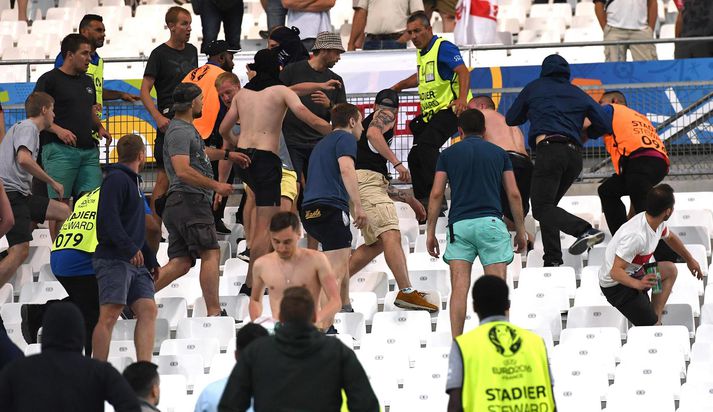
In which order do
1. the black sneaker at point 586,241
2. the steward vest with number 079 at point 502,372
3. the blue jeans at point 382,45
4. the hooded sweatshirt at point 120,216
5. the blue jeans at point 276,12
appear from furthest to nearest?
1. the blue jeans at point 276,12
2. the blue jeans at point 382,45
3. the black sneaker at point 586,241
4. the hooded sweatshirt at point 120,216
5. the steward vest with number 079 at point 502,372

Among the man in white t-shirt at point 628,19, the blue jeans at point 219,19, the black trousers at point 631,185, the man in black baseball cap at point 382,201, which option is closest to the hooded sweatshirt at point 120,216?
the man in black baseball cap at point 382,201

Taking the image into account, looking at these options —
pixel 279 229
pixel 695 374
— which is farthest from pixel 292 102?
pixel 695 374

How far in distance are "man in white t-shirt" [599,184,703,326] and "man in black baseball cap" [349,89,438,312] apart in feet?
4.46

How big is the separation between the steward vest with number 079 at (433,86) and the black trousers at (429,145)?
70mm

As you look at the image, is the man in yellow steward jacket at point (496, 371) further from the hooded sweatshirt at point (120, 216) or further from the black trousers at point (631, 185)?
the black trousers at point (631, 185)

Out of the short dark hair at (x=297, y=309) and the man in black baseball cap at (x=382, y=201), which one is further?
the man in black baseball cap at (x=382, y=201)

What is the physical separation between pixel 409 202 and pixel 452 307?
6.90ft

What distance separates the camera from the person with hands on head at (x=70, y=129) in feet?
40.8

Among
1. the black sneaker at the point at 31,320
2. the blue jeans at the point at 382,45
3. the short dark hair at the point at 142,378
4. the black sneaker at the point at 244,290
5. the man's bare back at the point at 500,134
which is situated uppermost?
the blue jeans at the point at 382,45

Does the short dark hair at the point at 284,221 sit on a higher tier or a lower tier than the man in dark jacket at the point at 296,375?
higher

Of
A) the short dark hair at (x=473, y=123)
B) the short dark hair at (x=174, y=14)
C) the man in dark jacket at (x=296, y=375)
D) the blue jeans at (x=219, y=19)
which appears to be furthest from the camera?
the blue jeans at (x=219, y=19)

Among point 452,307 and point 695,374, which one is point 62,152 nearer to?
point 452,307

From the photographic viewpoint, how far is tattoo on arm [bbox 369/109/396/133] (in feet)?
40.0

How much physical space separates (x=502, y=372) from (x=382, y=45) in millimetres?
8381
